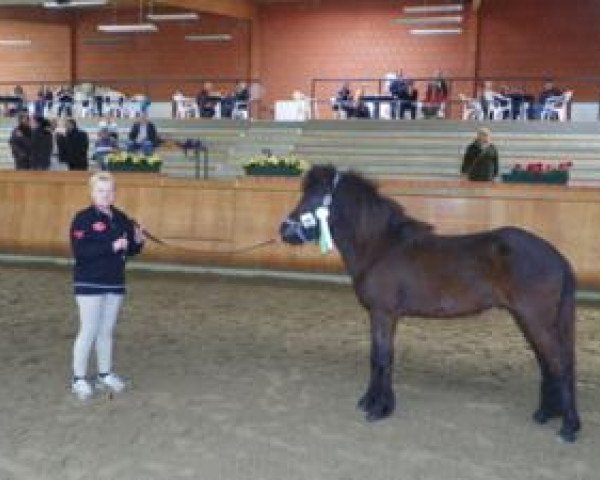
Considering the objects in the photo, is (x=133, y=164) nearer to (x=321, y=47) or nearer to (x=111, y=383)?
(x=111, y=383)

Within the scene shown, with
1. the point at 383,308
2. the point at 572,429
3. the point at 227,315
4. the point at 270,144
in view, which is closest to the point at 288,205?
the point at 227,315

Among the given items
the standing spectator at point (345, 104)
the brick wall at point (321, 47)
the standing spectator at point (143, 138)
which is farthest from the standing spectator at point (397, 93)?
the standing spectator at point (143, 138)

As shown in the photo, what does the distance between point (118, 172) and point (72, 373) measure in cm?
761

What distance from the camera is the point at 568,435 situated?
520cm

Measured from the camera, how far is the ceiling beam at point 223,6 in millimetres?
30094

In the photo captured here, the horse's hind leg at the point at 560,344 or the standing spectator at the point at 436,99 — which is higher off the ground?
the standing spectator at the point at 436,99

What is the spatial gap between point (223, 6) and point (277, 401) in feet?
95.2

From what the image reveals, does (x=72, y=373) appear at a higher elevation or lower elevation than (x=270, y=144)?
lower

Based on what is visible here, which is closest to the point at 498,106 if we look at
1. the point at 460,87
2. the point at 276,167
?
the point at 460,87

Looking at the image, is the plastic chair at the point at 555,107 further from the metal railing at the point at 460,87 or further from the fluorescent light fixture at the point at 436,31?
the fluorescent light fixture at the point at 436,31

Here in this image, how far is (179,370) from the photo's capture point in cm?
671

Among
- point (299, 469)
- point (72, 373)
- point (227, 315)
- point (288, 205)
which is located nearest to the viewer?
point (299, 469)

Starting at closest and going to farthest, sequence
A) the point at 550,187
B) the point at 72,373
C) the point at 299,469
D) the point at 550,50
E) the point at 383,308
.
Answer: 1. the point at 299,469
2. the point at 383,308
3. the point at 72,373
4. the point at 550,187
5. the point at 550,50

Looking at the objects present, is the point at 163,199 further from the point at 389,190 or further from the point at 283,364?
the point at 283,364
